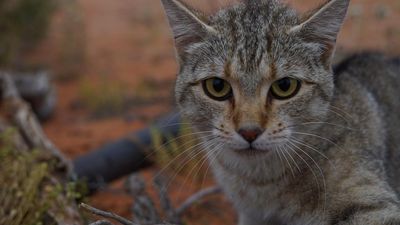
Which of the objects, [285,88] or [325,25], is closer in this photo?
[285,88]

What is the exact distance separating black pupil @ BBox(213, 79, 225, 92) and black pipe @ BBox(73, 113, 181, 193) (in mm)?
2136

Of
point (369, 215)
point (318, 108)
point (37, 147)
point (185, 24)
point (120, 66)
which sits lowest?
point (369, 215)

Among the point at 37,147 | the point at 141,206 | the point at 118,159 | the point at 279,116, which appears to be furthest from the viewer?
the point at 118,159

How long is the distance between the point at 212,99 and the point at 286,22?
0.67m

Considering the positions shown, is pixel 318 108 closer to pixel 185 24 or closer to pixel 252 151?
pixel 252 151

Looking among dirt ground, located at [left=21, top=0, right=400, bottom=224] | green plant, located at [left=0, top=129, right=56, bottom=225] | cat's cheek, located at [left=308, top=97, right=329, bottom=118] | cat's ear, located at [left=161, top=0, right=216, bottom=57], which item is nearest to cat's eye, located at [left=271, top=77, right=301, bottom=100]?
cat's cheek, located at [left=308, top=97, right=329, bottom=118]

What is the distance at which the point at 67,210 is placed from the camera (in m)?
4.43

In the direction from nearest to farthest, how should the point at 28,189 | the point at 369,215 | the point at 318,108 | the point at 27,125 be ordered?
the point at 369,215 → the point at 318,108 → the point at 28,189 → the point at 27,125

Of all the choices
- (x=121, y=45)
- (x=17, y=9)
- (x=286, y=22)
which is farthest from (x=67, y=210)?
(x=121, y=45)

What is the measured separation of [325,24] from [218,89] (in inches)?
29.4

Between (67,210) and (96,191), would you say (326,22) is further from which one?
(96,191)

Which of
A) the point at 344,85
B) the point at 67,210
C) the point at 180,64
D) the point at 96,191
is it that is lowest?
the point at 96,191

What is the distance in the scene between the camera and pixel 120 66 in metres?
10.0

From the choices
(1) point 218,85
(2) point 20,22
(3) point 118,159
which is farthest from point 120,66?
(1) point 218,85
